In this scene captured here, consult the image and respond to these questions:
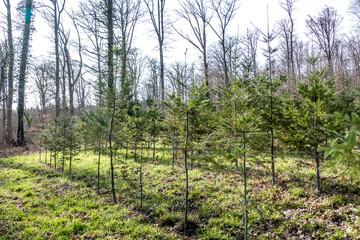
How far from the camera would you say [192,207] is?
620cm

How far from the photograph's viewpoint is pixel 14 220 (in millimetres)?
5699

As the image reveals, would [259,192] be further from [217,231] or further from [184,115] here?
[184,115]

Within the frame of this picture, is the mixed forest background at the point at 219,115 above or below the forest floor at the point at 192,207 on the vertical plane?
above

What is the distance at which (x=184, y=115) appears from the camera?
5.47 metres

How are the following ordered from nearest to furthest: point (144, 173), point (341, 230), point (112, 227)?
point (341, 230), point (112, 227), point (144, 173)

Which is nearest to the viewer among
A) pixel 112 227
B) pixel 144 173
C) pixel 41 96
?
pixel 112 227

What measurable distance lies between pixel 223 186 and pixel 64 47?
2295cm

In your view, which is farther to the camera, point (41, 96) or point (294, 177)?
point (41, 96)

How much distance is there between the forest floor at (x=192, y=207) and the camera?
188 inches

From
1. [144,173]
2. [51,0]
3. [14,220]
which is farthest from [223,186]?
[51,0]

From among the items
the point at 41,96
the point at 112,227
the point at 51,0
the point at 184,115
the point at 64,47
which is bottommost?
the point at 112,227

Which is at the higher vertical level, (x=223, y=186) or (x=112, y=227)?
(x=223, y=186)

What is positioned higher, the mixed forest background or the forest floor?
the mixed forest background

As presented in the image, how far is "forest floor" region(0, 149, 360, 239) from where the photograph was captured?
4.77 m
